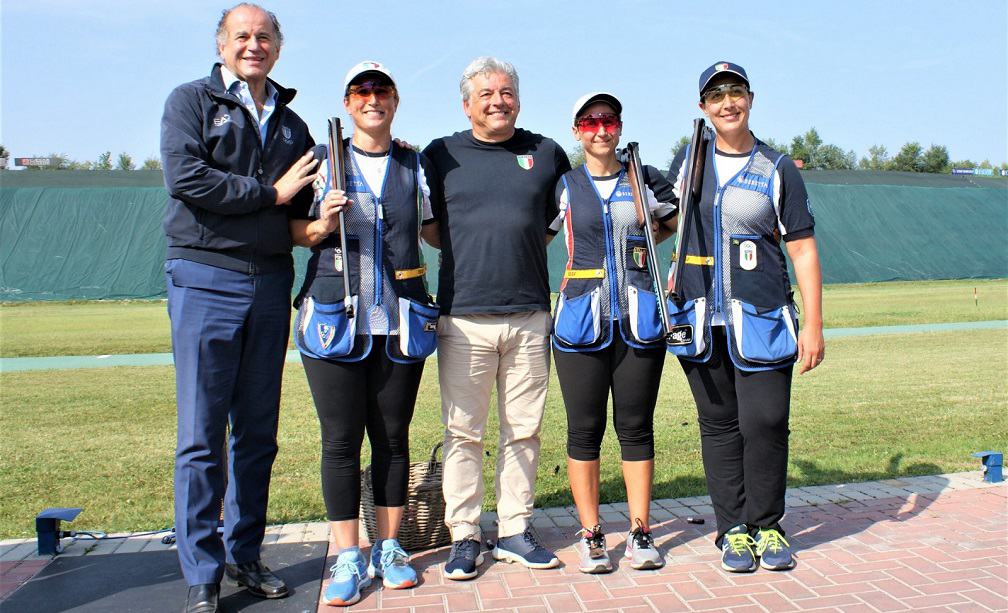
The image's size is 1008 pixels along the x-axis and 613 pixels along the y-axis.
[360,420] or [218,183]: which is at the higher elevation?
[218,183]

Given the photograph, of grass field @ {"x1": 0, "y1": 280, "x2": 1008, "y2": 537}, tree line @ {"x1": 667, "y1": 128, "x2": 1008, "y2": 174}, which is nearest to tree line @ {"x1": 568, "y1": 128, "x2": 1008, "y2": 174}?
tree line @ {"x1": 667, "y1": 128, "x2": 1008, "y2": 174}

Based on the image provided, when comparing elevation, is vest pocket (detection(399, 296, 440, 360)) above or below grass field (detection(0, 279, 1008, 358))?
above

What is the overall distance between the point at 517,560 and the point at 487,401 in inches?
28.5

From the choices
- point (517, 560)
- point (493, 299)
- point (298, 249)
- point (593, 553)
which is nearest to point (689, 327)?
point (493, 299)

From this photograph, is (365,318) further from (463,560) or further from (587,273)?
(463,560)

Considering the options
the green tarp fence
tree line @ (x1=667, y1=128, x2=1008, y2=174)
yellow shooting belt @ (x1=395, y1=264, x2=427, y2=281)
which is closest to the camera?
yellow shooting belt @ (x1=395, y1=264, x2=427, y2=281)

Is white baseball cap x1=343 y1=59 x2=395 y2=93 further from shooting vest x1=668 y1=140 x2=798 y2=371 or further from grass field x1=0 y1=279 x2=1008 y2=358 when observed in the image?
grass field x1=0 y1=279 x2=1008 y2=358

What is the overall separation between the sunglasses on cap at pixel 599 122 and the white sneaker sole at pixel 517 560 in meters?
1.91

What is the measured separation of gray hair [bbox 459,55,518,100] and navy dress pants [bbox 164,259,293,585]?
1.14 meters

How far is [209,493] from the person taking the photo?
3.30m

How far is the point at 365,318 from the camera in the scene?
3504 millimetres

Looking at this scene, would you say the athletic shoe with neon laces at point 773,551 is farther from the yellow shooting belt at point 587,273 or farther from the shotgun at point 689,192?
the yellow shooting belt at point 587,273

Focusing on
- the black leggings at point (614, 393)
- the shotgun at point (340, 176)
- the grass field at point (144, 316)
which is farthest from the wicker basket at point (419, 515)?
the grass field at point (144, 316)

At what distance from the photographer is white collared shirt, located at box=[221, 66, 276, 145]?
337 cm
